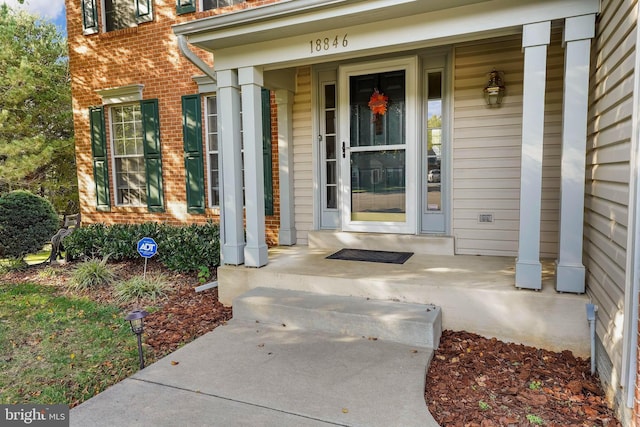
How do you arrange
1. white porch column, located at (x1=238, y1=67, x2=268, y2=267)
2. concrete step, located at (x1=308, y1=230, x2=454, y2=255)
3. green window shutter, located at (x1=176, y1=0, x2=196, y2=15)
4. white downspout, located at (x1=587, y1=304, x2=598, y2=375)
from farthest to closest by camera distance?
green window shutter, located at (x1=176, y1=0, x2=196, y2=15) < concrete step, located at (x1=308, y1=230, x2=454, y2=255) < white porch column, located at (x1=238, y1=67, x2=268, y2=267) < white downspout, located at (x1=587, y1=304, x2=598, y2=375)

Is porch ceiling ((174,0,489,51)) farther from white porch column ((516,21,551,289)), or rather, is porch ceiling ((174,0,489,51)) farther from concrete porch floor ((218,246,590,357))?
concrete porch floor ((218,246,590,357))

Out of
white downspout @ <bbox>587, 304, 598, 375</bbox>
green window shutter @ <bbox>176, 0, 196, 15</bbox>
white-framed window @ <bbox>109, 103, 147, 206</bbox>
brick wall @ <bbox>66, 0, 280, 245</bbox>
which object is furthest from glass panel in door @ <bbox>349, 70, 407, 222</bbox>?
white-framed window @ <bbox>109, 103, 147, 206</bbox>

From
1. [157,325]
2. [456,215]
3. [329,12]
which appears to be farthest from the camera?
[456,215]

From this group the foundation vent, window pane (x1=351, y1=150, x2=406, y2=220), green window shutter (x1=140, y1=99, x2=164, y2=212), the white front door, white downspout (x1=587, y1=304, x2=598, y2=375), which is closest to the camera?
white downspout (x1=587, y1=304, x2=598, y2=375)

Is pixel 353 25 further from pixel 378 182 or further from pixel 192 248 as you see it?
pixel 192 248

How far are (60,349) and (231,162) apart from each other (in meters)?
2.27

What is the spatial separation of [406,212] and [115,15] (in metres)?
5.76

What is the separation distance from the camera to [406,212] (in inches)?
193

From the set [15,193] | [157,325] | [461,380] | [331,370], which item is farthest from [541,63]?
[15,193]

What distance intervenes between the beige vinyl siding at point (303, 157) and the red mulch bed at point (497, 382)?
1.95 meters

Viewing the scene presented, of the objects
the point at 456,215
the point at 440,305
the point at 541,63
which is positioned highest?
the point at 541,63

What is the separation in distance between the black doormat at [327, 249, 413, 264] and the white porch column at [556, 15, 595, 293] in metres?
1.59

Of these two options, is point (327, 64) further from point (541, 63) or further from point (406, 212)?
point (541, 63)

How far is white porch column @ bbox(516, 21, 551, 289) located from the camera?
305 cm
